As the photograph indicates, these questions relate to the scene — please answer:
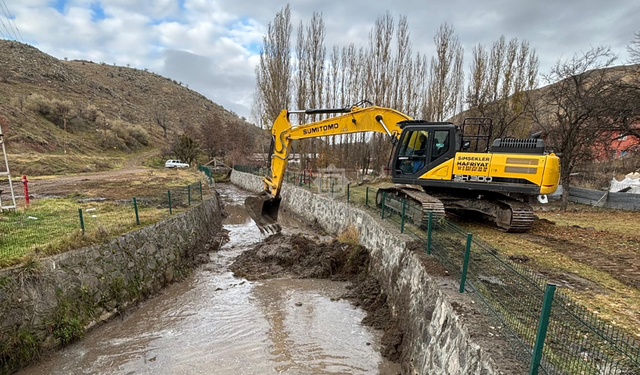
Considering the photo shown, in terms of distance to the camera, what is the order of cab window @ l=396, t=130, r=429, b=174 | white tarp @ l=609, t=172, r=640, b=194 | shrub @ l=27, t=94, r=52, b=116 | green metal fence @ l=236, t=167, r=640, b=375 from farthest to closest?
shrub @ l=27, t=94, r=52, b=116 < white tarp @ l=609, t=172, r=640, b=194 < cab window @ l=396, t=130, r=429, b=174 < green metal fence @ l=236, t=167, r=640, b=375

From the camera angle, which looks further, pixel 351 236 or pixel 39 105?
pixel 39 105

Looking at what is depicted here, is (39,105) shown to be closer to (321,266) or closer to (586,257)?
(321,266)

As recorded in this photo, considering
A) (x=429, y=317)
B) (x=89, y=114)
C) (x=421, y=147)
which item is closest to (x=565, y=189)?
(x=421, y=147)

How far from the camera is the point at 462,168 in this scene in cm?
835

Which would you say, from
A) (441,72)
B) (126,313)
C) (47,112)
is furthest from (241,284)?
(47,112)

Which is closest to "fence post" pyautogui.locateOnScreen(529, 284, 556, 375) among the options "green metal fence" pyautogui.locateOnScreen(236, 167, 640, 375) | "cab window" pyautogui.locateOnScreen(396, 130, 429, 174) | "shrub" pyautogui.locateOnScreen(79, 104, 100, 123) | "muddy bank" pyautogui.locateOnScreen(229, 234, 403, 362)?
"green metal fence" pyautogui.locateOnScreen(236, 167, 640, 375)

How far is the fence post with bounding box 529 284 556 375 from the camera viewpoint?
2.74 meters

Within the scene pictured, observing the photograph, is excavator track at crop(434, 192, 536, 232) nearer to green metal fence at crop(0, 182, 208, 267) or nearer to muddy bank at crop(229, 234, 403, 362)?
muddy bank at crop(229, 234, 403, 362)

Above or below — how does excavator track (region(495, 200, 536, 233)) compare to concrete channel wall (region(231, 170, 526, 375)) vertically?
above

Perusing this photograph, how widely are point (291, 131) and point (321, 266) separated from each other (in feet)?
17.0

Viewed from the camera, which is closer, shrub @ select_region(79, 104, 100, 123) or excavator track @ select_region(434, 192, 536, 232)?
excavator track @ select_region(434, 192, 536, 232)

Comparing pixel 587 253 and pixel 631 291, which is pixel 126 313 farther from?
pixel 587 253

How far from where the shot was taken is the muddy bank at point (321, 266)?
7.55 metres

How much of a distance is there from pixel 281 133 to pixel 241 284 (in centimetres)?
575
